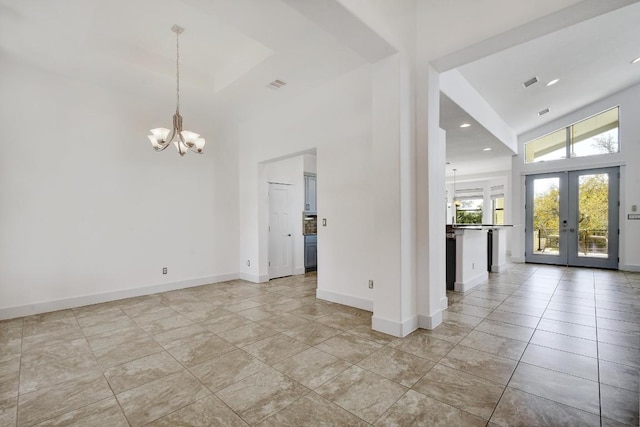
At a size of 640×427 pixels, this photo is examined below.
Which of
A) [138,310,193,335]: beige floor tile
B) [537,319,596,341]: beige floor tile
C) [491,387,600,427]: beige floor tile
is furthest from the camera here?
[138,310,193,335]: beige floor tile

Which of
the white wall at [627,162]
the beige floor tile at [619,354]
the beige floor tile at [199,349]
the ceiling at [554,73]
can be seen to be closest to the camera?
the beige floor tile at [619,354]

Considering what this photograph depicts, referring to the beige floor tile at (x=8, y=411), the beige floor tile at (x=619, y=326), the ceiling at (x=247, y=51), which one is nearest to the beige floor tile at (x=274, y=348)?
the beige floor tile at (x=8, y=411)

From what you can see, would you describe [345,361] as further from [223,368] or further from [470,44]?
[470,44]

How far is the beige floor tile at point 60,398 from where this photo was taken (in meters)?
1.89

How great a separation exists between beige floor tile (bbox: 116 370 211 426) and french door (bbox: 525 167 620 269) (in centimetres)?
889

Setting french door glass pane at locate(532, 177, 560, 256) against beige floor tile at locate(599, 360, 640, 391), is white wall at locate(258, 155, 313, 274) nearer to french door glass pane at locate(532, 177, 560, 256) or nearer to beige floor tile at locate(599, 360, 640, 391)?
beige floor tile at locate(599, 360, 640, 391)

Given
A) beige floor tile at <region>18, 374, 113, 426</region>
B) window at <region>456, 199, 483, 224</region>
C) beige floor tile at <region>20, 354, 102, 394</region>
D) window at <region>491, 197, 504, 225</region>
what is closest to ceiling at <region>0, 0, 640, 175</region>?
beige floor tile at <region>18, 374, 113, 426</region>

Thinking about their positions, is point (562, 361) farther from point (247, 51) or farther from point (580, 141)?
point (580, 141)

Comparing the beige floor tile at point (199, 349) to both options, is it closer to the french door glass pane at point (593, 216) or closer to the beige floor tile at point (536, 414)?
the beige floor tile at point (536, 414)

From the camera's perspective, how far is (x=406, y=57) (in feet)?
10.4

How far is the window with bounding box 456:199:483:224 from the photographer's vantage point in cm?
1203

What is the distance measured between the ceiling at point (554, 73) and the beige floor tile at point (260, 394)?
160 inches

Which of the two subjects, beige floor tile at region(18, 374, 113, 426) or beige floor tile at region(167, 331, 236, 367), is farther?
beige floor tile at region(167, 331, 236, 367)

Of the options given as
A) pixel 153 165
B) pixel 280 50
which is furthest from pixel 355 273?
pixel 153 165
